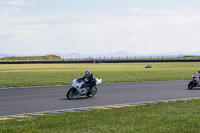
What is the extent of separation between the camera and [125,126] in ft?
26.7

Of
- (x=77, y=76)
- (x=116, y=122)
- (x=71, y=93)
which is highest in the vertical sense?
(x=71, y=93)

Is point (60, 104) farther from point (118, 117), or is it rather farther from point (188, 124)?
point (188, 124)

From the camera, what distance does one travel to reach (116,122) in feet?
28.7

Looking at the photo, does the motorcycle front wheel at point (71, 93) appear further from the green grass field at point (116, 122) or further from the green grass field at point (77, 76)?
the green grass field at point (77, 76)

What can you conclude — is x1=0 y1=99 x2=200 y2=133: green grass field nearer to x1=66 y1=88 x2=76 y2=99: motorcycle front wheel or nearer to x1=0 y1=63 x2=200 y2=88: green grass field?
x1=66 y1=88 x2=76 y2=99: motorcycle front wheel

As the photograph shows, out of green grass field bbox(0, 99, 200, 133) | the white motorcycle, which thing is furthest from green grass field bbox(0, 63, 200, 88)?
green grass field bbox(0, 99, 200, 133)

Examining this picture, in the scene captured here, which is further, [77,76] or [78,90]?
[77,76]

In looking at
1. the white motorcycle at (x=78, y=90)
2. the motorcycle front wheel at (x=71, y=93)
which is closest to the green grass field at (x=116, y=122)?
the white motorcycle at (x=78, y=90)

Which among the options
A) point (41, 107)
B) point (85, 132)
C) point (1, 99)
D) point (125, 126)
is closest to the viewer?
point (85, 132)

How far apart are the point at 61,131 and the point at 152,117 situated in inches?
119

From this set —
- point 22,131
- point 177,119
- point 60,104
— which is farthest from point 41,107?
point 177,119

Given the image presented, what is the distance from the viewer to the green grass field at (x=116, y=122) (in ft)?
25.6

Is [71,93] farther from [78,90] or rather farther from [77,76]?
[77,76]

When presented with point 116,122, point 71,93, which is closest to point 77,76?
point 71,93
